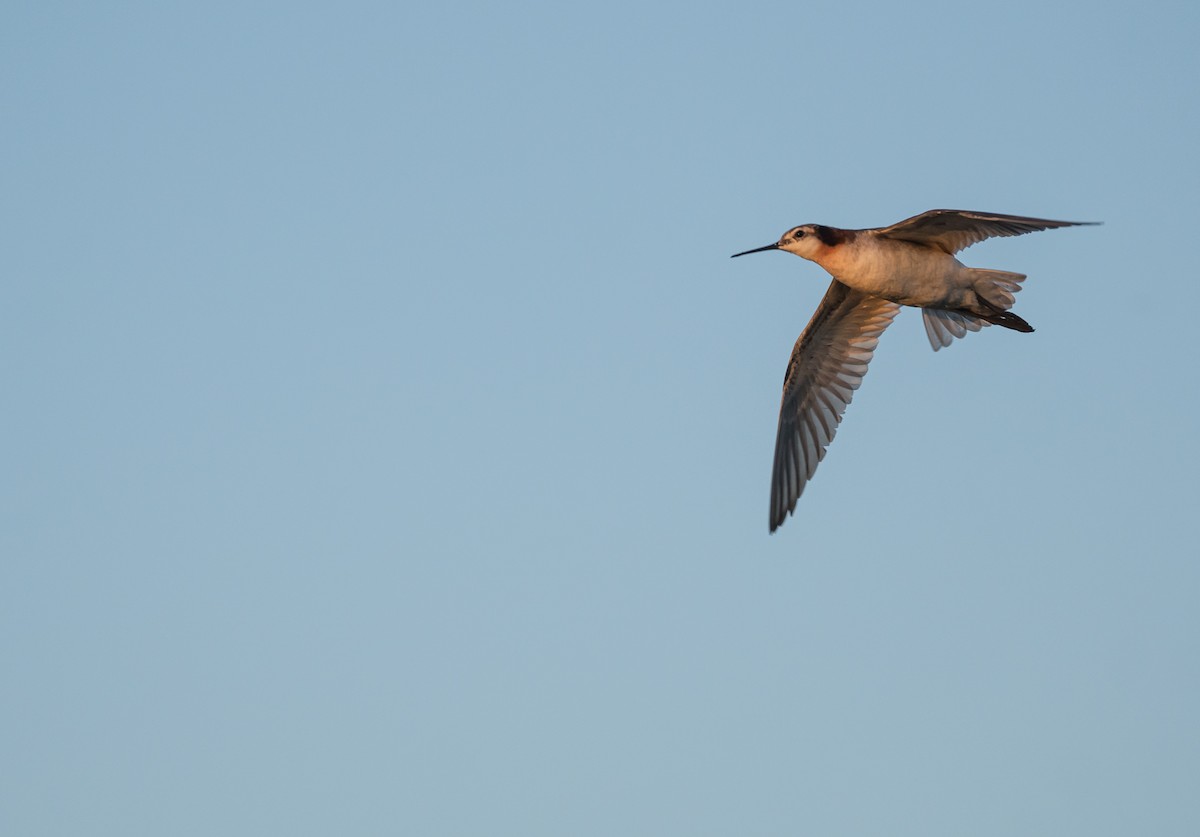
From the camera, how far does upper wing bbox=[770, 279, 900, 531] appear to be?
1767 centimetres

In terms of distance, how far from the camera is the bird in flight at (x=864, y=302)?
1518 cm

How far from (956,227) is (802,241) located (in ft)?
5.64

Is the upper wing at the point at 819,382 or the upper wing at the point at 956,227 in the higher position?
the upper wing at the point at 956,227

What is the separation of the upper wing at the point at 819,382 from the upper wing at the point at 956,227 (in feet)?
7.01

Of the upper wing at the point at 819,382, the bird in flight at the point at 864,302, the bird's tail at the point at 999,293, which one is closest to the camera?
the bird in flight at the point at 864,302

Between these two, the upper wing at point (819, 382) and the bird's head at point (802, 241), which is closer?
the bird's head at point (802, 241)

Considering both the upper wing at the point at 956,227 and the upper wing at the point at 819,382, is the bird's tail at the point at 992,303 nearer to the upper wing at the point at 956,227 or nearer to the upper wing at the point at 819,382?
the upper wing at the point at 956,227

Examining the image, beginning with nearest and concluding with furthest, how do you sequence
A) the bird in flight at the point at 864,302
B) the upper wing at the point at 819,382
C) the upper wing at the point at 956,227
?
the upper wing at the point at 956,227, the bird in flight at the point at 864,302, the upper wing at the point at 819,382

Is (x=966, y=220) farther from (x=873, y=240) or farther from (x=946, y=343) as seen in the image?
(x=946, y=343)

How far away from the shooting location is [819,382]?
18.1 m

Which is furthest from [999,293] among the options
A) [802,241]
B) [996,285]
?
[802,241]

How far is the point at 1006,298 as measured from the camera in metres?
15.6

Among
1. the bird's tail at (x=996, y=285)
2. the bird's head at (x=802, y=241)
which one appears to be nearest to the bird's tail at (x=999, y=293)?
the bird's tail at (x=996, y=285)

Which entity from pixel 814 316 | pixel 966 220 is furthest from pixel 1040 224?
pixel 814 316
